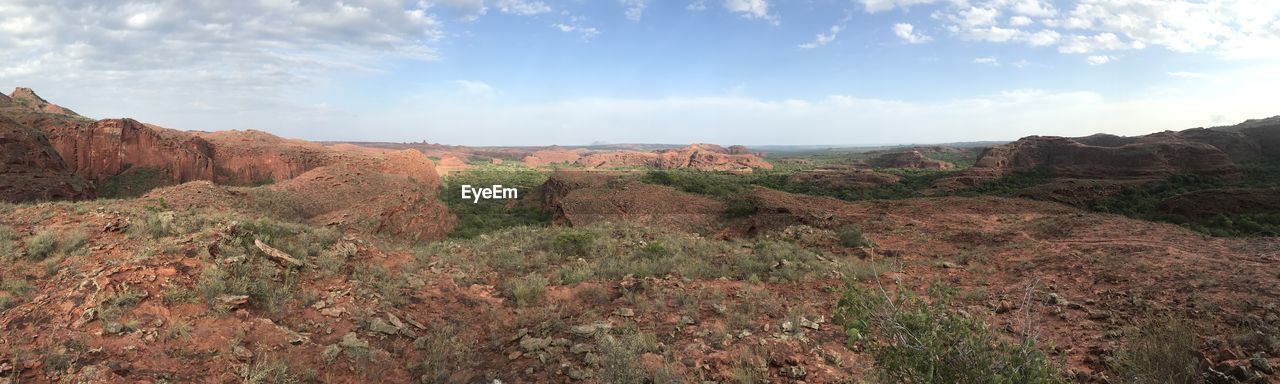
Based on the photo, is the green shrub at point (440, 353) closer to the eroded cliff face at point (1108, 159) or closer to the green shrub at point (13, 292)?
the green shrub at point (13, 292)

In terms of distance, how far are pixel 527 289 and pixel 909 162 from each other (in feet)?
244

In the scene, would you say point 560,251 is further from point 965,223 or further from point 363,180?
point 363,180

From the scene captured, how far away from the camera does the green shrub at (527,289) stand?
750 centimetres

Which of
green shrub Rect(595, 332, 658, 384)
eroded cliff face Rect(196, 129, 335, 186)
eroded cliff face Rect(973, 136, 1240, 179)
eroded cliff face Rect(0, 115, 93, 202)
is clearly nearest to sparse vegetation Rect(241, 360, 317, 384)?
green shrub Rect(595, 332, 658, 384)

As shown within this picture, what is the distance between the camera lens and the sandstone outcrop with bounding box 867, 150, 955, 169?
6681cm

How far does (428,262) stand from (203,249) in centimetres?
335

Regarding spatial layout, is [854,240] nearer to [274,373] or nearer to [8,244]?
[274,373]

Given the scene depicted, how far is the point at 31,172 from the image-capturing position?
19.4 m

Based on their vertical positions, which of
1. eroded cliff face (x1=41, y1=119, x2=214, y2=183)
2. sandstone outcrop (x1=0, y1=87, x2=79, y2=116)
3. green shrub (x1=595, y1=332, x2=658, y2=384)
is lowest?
green shrub (x1=595, y1=332, x2=658, y2=384)

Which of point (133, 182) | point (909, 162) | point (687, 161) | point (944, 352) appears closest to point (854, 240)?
point (944, 352)

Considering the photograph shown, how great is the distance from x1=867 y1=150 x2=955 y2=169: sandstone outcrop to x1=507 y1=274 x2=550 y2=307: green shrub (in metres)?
71.1

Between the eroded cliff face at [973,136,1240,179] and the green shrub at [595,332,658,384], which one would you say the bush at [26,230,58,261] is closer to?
the green shrub at [595,332,658,384]

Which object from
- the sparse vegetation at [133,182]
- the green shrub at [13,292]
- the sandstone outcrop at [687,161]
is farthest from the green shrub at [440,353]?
the sandstone outcrop at [687,161]

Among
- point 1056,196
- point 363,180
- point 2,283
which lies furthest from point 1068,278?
point 363,180
